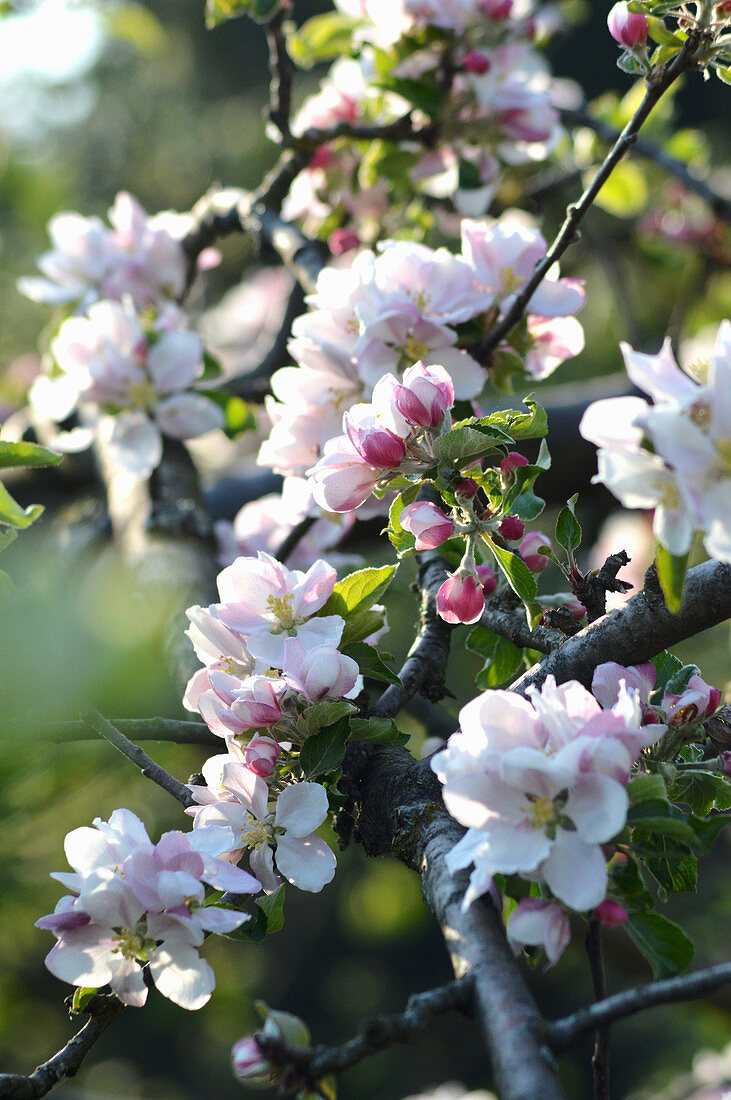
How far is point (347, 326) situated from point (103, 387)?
522 millimetres

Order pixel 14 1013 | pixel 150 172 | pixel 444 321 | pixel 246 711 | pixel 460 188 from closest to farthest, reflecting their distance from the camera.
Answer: pixel 246 711
pixel 444 321
pixel 460 188
pixel 14 1013
pixel 150 172

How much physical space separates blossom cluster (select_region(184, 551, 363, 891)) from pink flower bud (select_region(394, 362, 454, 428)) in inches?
5.7

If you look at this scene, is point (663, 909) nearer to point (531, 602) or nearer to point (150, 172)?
point (531, 602)

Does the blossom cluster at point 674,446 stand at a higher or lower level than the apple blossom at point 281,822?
higher

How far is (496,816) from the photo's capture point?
61 cm

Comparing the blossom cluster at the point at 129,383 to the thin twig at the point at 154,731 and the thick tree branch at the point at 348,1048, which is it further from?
the thick tree branch at the point at 348,1048

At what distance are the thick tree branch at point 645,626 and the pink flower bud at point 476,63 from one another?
0.98 m

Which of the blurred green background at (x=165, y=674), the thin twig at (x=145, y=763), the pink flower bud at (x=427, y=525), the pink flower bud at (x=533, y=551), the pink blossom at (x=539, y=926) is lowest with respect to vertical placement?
the blurred green background at (x=165, y=674)

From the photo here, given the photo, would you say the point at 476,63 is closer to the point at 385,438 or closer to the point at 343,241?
the point at 343,241

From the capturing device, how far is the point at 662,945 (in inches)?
24.5

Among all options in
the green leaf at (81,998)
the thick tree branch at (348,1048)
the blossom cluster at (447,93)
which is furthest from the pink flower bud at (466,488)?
the blossom cluster at (447,93)

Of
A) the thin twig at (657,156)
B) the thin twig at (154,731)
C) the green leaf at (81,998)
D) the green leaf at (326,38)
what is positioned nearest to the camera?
the green leaf at (81,998)

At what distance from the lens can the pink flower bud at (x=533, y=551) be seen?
869 mm

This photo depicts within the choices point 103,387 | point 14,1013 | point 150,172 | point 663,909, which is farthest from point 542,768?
point 150,172
